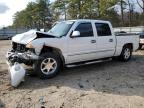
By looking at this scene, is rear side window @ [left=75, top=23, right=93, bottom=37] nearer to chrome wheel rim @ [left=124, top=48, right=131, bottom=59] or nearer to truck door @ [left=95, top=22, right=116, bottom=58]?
truck door @ [left=95, top=22, right=116, bottom=58]

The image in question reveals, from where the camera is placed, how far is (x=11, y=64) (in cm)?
910

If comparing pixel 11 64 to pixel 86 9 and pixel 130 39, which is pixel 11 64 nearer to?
pixel 130 39

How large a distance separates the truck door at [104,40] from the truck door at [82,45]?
1.07ft

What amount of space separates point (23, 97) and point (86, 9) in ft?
117

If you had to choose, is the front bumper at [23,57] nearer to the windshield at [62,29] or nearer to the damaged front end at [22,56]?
the damaged front end at [22,56]

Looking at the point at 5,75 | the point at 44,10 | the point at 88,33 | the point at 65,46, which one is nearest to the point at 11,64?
the point at 5,75

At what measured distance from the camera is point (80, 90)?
25.4ft

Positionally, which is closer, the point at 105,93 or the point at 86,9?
the point at 105,93

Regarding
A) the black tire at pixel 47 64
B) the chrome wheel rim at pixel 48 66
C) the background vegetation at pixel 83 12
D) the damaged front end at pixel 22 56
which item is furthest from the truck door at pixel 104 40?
the background vegetation at pixel 83 12

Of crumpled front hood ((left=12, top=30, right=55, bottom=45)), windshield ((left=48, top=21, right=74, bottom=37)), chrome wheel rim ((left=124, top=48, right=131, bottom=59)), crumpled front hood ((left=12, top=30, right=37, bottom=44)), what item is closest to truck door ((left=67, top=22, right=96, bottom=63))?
windshield ((left=48, top=21, right=74, bottom=37))

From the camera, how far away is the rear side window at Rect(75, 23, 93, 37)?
32.3ft

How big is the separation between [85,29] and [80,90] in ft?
9.61

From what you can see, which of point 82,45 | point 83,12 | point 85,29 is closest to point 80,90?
point 82,45

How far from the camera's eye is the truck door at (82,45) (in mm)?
9448
